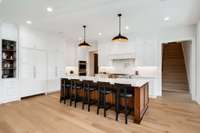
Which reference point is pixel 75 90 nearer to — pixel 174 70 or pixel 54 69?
pixel 54 69

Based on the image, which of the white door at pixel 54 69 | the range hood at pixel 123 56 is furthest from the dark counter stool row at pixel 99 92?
the range hood at pixel 123 56

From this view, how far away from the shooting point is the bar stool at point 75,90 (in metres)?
4.64

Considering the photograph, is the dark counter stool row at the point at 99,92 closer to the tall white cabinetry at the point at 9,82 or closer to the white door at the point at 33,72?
the white door at the point at 33,72

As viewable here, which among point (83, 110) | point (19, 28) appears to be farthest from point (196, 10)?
point (19, 28)

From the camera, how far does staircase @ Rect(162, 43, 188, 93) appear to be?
23.9 feet

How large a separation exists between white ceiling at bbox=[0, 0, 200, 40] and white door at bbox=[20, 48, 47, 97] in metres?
1.47

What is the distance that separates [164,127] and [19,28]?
6345 mm

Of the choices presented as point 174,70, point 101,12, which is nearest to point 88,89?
point 101,12

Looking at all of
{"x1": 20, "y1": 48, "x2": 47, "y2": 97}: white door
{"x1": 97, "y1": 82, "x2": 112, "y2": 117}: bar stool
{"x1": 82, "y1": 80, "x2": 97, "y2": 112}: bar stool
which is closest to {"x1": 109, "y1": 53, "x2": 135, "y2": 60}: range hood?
{"x1": 82, "y1": 80, "x2": 97, "y2": 112}: bar stool

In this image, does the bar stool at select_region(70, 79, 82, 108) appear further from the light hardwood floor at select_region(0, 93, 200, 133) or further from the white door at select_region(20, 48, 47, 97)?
the white door at select_region(20, 48, 47, 97)

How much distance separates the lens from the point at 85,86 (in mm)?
4414

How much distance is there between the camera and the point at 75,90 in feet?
15.8

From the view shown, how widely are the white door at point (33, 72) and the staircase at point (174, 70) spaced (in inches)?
266

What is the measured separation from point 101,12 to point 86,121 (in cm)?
323
